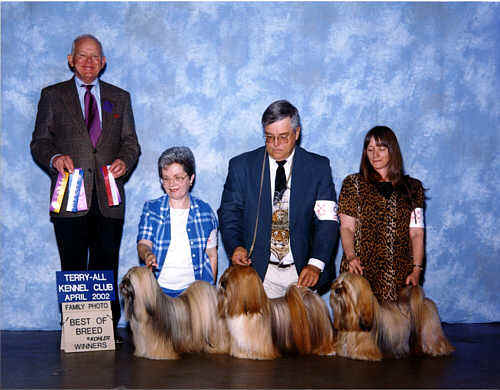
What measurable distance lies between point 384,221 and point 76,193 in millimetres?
2208

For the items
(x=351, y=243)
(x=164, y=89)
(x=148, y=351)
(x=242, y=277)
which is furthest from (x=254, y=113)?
(x=148, y=351)

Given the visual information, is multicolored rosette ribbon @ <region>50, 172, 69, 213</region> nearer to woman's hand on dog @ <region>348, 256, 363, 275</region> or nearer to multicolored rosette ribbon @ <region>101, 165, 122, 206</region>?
multicolored rosette ribbon @ <region>101, 165, 122, 206</region>

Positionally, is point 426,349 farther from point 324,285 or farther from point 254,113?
point 254,113

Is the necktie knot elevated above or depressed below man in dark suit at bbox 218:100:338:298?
above

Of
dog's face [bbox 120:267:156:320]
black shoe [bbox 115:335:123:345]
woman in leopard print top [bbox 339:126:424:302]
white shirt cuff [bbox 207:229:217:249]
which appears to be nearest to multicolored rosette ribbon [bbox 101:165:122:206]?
white shirt cuff [bbox 207:229:217:249]

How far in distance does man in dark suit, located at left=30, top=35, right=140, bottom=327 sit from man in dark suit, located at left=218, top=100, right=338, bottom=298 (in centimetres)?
89

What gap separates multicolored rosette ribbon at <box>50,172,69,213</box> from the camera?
4.09 metres

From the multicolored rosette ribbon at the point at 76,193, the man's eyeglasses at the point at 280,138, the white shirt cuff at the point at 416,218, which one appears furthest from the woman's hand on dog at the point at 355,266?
the multicolored rosette ribbon at the point at 76,193

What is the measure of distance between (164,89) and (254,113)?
82 centimetres

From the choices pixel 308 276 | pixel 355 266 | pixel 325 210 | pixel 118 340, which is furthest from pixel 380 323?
pixel 118 340

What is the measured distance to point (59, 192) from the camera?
4098 mm

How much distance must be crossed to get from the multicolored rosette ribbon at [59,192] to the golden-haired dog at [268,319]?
1406 mm

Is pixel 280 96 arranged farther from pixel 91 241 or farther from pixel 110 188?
pixel 91 241

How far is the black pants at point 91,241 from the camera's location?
413cm
